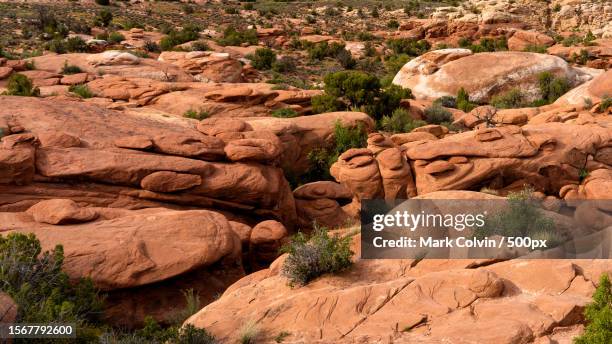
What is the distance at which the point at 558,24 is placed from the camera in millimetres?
46688

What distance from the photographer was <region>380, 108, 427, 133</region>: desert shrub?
64.2 feet

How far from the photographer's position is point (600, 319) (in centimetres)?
506

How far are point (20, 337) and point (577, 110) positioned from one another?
63.4 ft

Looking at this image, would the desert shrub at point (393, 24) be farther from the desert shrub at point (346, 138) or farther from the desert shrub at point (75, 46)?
the desert shrub at point (346, 138)

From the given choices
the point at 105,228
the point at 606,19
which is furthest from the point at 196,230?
the point at 606,19

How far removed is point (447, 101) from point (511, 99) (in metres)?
3.03

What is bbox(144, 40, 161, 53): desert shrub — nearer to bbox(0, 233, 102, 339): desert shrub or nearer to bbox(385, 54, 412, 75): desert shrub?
bbox(385, 54, 412, 75): desert shrub

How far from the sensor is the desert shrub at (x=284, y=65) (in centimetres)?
3181

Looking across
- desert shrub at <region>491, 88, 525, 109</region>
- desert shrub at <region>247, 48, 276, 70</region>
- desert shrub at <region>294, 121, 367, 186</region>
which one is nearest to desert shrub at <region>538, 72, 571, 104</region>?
desert shrub at <region>491, 88, 525, 109</region>

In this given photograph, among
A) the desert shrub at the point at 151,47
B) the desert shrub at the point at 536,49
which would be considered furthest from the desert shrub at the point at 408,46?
the desert shrub at the point at 151,47

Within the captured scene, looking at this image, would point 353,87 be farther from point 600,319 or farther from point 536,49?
point 536,49

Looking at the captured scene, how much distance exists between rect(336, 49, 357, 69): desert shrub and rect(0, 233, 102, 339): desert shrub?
94.3 feet

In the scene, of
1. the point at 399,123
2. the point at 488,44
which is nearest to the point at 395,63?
the point at 488,44

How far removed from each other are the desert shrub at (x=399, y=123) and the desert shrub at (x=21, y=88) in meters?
12.2
